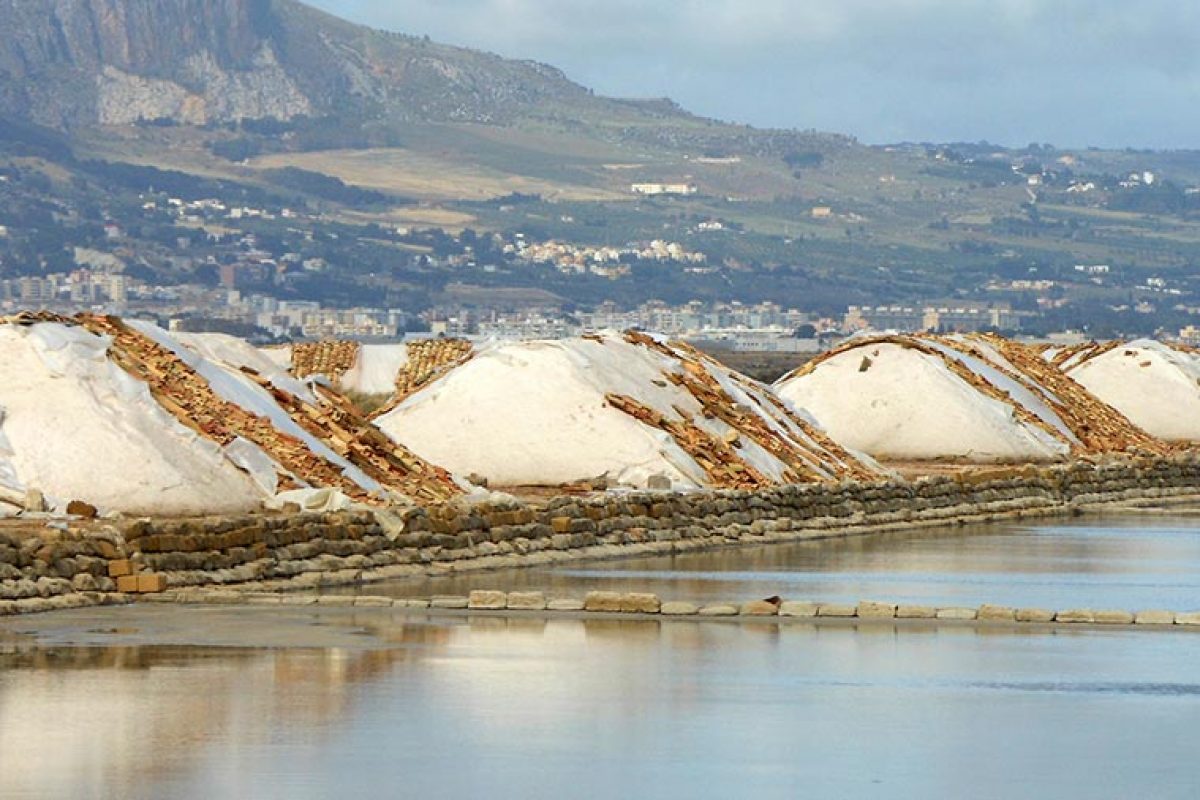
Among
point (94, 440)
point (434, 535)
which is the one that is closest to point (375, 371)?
point (94, 440)

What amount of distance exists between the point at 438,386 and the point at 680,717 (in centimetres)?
2512

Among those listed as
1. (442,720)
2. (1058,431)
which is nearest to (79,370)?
(442,720)

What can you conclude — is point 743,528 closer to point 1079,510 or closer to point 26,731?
point 1079,510

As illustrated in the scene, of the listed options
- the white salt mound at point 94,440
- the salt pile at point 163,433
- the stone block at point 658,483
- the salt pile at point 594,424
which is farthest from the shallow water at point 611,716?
the salt pile at point 594,424

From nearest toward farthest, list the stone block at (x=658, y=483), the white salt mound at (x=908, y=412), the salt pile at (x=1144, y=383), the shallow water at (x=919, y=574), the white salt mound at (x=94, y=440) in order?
1. the shallow water at (x=919, y=574)
2. the white salt mound at (x=94, y=440)
3. the stone block at (x=658, y=483)
4. the white salt mound at (x=908, y=412)
5. the salt pile at (x=1144, y=383)

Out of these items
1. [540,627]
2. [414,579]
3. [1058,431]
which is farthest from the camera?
[1058,431]

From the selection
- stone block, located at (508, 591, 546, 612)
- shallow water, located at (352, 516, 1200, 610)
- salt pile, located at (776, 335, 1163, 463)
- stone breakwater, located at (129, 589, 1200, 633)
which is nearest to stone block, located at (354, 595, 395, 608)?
stone breakwater, located at (129, 589, 1200, 633)

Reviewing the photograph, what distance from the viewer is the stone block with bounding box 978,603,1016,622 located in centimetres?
2178

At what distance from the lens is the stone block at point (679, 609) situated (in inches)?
862

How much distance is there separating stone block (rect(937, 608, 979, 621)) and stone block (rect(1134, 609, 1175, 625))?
3.73 feet

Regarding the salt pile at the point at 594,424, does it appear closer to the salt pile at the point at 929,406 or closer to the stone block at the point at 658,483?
the stone block at the point at 658,483

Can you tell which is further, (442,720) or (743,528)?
(743,528)

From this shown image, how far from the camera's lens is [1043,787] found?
1309cm

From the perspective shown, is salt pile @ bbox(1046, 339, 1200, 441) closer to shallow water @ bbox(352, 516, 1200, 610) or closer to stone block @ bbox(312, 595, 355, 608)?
shallow water @ bbox(352, 516, 1200, 610)
